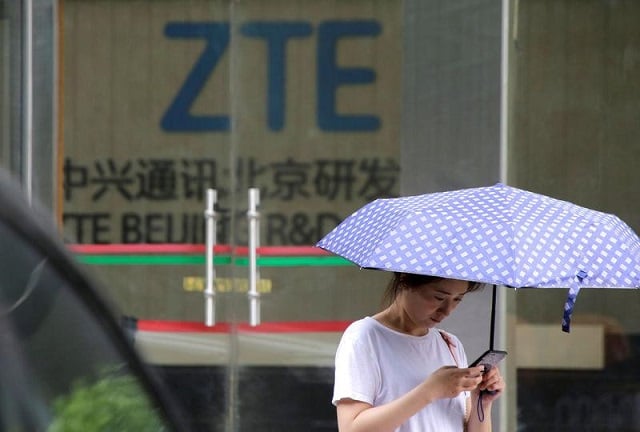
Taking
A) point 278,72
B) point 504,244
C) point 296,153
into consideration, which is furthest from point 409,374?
point 278,72

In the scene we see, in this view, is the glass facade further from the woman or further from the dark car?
the dark car

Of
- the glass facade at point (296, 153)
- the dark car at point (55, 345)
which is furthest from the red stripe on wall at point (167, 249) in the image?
the dark car at point (55, 345)

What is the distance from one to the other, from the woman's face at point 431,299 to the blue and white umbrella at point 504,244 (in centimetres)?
15

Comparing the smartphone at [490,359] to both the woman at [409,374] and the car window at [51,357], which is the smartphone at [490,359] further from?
the car window at [51,357]

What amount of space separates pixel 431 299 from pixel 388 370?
0.67ft

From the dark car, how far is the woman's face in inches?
54.9

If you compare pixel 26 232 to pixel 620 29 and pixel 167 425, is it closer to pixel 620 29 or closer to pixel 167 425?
pixel 167 425

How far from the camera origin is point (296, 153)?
6590mm

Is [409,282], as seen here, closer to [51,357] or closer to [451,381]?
[451,381]

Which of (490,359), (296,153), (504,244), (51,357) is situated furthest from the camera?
(296,153)

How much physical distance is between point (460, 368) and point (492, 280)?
1.04 feet

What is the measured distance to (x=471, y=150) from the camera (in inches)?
248

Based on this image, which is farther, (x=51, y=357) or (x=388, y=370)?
(x=388, y=370)

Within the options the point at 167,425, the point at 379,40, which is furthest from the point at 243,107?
the point at 167,425
